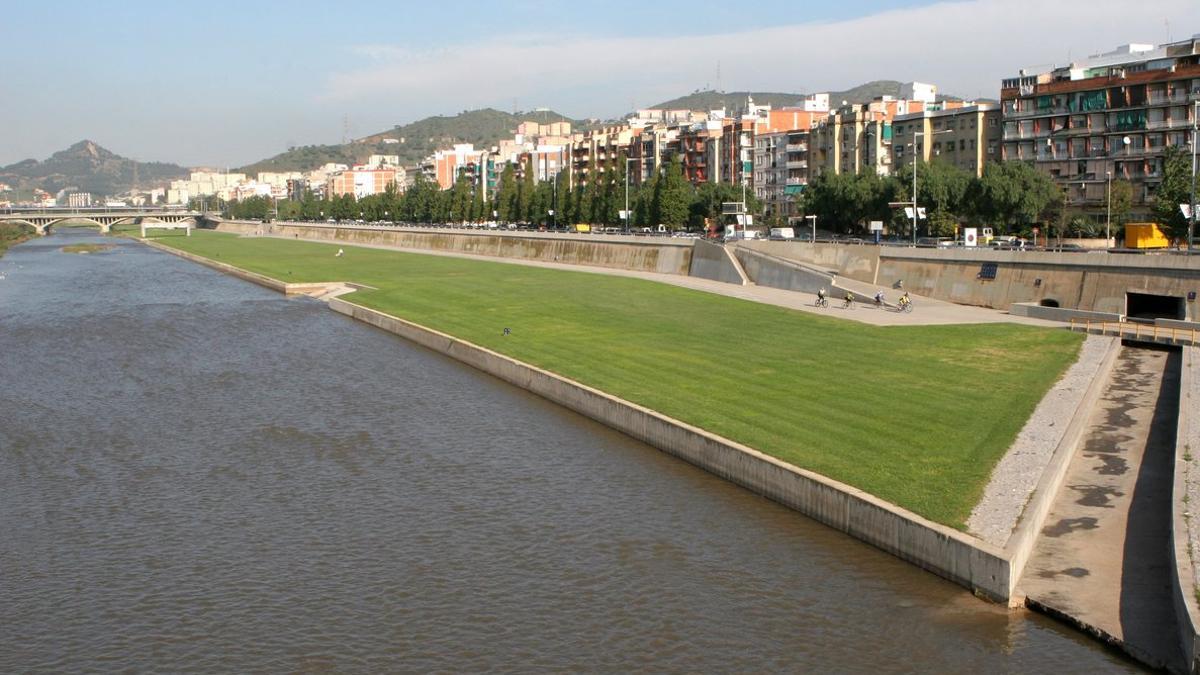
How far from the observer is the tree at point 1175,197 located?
55.4 meters

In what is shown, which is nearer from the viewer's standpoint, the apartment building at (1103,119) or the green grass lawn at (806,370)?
the green grass lawn at (806,370)

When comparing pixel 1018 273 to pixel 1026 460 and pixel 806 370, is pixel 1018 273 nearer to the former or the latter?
pixel 806 370

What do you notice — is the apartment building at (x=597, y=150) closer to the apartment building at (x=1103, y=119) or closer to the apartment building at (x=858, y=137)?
the apartment building at (x=858, y=137)

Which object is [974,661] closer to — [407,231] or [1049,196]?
[1049,196]

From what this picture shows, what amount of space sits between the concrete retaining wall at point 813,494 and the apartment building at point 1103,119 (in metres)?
56.0

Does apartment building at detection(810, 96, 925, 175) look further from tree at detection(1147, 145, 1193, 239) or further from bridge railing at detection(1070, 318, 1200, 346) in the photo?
bridge railing at detection(1070, 318, 1200, 346)

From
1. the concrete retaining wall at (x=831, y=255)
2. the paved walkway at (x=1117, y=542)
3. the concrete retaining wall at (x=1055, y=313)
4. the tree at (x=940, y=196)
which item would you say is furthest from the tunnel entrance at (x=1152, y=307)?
the tree at (x=940, y=196)

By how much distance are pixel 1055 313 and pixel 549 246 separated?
55140 millimetres

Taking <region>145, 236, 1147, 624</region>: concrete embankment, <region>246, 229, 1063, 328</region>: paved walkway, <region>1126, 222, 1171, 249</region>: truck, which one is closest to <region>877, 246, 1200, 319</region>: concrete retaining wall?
<region>246, 229, 1063, 328</region>: paved walkway

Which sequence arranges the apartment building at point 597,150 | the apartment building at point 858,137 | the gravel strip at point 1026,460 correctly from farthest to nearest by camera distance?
the apartment building at point 597,150 → the apartment building at point 858,137 → the gravel strip at point 1026,460

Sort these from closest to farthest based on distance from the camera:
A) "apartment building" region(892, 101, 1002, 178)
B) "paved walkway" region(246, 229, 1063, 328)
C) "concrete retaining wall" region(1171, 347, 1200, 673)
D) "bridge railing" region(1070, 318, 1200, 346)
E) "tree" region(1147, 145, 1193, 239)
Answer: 1. "concrete retaining wall" region(1171, 347, 1200, 673)
2. "bridge railing" region(1070, 318, 1200, 346)
3. "paved walkway" region(246, 229, 1063, 328)
4. "tree" region(1147, 145, 1193, 239)
5. "apartment building" region(892, 101, 1002, 178)

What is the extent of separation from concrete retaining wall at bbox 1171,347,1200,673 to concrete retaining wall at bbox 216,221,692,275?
1834 inches

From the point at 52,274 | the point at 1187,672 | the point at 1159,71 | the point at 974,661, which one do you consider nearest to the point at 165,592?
the point at 974,661

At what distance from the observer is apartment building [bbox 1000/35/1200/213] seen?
7725 cm
